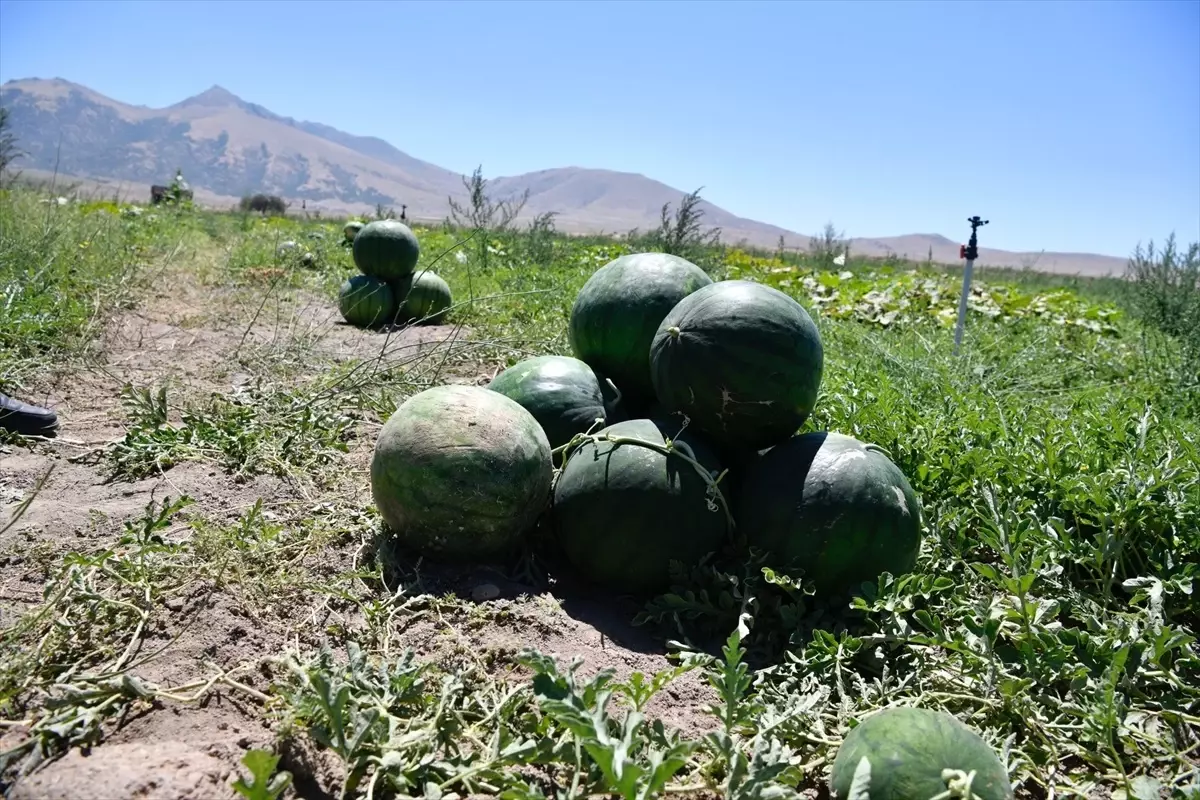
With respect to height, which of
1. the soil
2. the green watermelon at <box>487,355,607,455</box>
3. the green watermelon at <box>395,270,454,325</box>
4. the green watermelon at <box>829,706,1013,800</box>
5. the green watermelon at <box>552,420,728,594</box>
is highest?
the green watermelon at <box>395,270,454,325</box>

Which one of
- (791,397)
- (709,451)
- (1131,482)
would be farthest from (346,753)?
(1131,482)

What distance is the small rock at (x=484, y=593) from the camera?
2.67 meters

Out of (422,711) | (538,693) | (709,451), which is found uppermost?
(709,451)

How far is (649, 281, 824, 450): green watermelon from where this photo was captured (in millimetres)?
2756

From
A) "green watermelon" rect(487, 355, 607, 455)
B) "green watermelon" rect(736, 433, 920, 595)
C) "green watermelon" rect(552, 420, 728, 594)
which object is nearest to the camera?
"green watermelon" rect(736, 433, 920, 595)

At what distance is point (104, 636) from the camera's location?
2154 mm

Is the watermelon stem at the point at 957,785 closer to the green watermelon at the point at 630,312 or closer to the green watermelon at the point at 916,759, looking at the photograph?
the green watermelon at the point at 916,759

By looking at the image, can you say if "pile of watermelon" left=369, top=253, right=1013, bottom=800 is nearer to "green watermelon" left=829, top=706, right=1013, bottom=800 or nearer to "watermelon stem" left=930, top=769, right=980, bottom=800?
"green watermelon" left=829, top=706, right=1013, bottom=800

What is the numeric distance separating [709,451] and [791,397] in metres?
0.34

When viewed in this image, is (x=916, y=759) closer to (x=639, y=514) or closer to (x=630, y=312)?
(x=639, y=514)

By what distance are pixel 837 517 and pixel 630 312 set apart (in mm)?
1237

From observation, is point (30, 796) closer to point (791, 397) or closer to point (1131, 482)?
point (791, 397)

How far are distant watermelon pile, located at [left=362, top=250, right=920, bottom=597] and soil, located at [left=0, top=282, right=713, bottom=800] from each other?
23cm

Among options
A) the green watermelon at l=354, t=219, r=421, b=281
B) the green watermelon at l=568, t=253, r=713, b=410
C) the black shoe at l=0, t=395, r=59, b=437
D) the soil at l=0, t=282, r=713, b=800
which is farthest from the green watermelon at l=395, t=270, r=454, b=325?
the green watermelon at l=568, t=253, r=713, b=410
